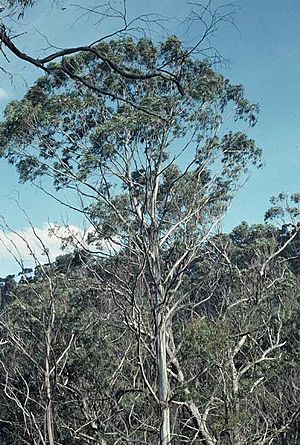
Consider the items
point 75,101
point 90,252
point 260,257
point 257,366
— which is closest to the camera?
point 75,101

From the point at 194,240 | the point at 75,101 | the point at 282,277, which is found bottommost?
the point at 282,277

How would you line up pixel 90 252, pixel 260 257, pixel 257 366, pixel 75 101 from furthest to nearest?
1. pixel 260 257
2. pixel 257 366
3. pixel 90 252
4. pixel 75 101

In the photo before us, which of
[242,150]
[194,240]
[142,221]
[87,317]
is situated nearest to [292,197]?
[242,150]

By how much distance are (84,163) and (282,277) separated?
182 inches

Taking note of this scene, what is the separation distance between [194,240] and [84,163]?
228 centimetres

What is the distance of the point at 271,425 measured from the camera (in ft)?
36.0

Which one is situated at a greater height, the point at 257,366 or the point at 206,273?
the point at 206,273

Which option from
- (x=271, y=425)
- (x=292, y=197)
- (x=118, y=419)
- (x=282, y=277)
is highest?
(x=292, y=197)

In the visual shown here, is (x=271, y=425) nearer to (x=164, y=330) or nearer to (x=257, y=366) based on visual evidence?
(x=257, y=366)

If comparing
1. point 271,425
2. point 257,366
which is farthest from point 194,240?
point 271,425

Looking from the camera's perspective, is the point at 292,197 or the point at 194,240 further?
the point at 292,197

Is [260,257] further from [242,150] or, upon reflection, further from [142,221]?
[142,221]

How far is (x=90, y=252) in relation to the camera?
979cm

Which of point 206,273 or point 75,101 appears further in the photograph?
point 206,273
